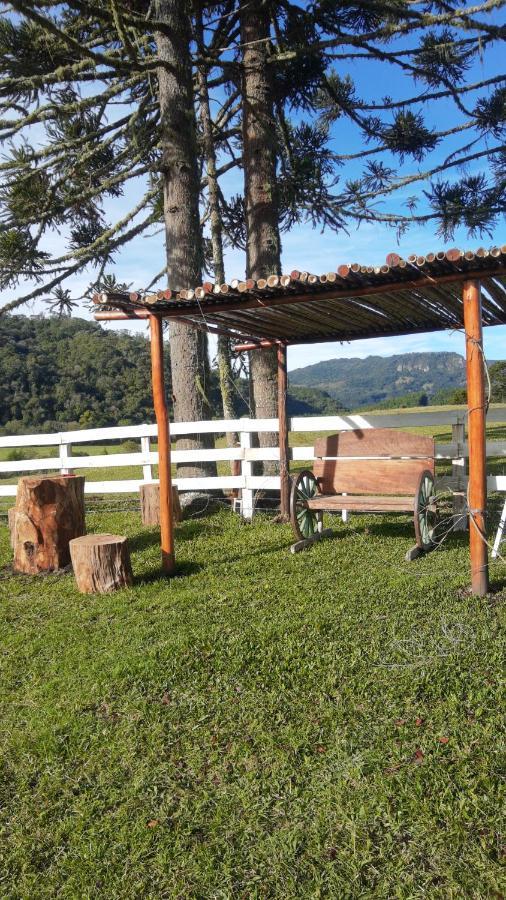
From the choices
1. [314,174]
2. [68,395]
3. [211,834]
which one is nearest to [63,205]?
[314,174]

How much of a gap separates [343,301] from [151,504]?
12.2ft

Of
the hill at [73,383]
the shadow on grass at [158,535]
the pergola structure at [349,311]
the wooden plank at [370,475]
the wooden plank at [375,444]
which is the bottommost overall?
the shadow on grass at [158,535]

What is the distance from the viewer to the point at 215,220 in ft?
35.6

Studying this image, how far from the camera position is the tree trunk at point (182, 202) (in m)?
9.09

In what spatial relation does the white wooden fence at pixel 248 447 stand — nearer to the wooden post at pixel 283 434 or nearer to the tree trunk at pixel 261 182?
the wooden post at pixel 283 434

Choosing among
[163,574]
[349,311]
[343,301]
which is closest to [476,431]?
[343,301]

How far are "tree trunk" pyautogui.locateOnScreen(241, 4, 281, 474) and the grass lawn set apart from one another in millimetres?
4534

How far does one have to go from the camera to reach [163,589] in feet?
20.0

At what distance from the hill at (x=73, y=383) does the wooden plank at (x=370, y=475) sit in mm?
26838

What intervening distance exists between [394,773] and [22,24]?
10236 mm

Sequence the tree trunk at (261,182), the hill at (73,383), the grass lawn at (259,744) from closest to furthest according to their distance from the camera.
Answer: the grass lawn at (259,744)
the tree trunk at (261,182)
the hill at (73,383)

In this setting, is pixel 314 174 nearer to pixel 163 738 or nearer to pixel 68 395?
pixel 163 738

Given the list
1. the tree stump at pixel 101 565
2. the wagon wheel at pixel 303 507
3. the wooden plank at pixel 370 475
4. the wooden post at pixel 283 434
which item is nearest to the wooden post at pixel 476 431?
the wooden plank at pixel 370 475

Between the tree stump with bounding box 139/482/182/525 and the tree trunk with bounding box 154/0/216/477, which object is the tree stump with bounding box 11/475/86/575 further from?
the tree trunk with bounding box 154/0/216/477
